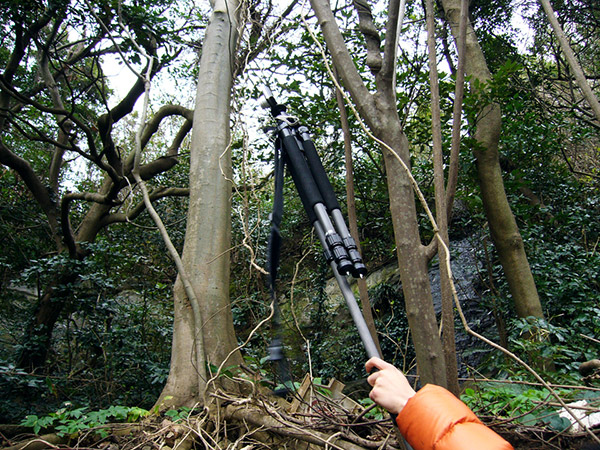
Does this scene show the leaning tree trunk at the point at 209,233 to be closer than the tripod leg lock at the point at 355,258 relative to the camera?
No

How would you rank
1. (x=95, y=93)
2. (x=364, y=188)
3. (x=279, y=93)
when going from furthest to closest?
(x=95, y=93)
(x=364, y=188)
(x=279, y=93)

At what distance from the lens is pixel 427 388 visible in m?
1.11

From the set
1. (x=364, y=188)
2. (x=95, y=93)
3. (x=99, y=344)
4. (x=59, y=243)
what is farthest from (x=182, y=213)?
(x=95, y=93)

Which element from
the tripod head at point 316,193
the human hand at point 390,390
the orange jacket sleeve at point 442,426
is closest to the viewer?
the orange jacket sleeve at point 442,426

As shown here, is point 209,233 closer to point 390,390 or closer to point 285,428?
point 285,428

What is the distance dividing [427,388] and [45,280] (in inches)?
220

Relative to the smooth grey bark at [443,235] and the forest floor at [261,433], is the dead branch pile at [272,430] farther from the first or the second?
the smooth grey bark at [443,235]

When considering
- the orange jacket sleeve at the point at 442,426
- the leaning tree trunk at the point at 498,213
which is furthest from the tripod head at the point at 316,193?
the leaning tree trunk at the point at 498,213

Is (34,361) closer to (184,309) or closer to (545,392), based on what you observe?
(184,309)

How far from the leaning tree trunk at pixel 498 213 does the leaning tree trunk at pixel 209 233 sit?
7.41ft

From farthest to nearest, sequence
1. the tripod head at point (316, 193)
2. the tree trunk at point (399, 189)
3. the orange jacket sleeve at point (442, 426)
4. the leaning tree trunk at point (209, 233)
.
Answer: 1. the leaning tree trunk at point (209, 233)
2. the tripod head at point (316, 193)
3. the tree trunk at point (399, 189)
4. the orange jacket sleeve at point (442, 426)

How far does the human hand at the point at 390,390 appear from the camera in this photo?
3.71 ft

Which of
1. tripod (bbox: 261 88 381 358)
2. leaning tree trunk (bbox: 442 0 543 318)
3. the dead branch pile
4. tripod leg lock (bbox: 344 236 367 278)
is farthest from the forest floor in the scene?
leaning tree trunk (bbox: 442 0 543 318)

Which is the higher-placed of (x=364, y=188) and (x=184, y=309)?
(x=364, y=188)
